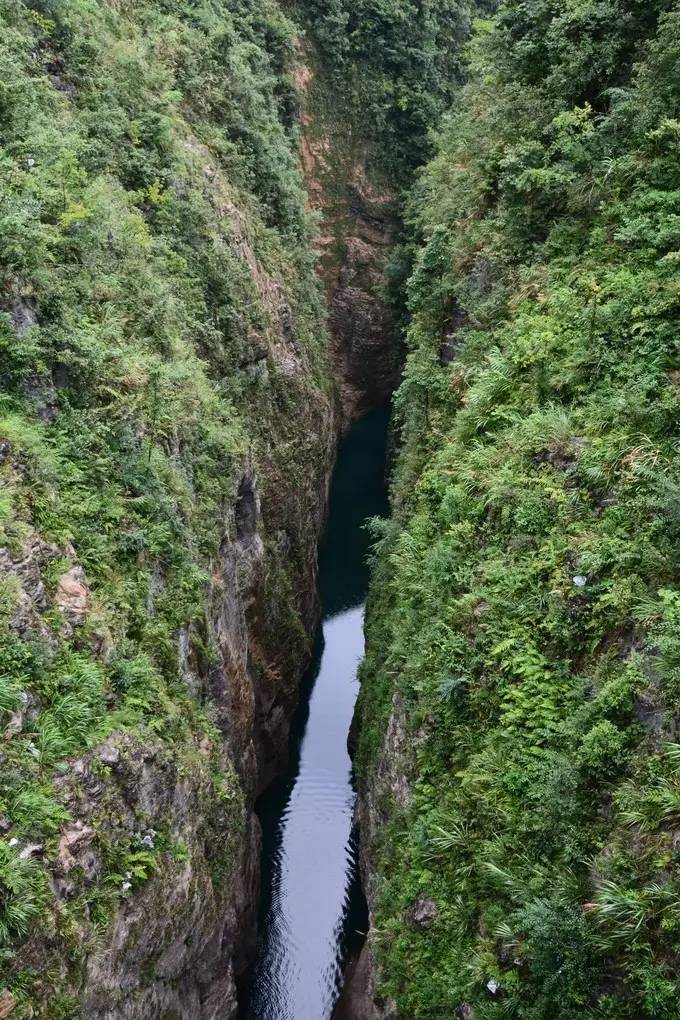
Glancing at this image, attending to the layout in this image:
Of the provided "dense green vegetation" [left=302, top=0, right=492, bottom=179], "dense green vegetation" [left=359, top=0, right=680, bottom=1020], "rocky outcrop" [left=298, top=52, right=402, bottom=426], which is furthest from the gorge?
"dense green vegetation" [left=302, top=0, right=492, bottom=179]

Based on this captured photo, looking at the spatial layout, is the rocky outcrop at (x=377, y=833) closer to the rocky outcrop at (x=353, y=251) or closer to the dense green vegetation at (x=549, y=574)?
the dense green vegetation at (x=549, y=574)

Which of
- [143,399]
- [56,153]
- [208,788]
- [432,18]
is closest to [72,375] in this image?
[143,399]

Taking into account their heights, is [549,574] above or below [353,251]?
below

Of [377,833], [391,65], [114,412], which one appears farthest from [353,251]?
[377,833]

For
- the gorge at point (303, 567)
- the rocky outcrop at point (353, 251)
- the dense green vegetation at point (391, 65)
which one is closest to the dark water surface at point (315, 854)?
the gorge at point (303, 567)

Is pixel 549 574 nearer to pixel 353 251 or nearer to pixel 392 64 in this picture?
pixel 353 251

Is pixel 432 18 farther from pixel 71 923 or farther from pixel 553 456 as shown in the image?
pixel 71 923

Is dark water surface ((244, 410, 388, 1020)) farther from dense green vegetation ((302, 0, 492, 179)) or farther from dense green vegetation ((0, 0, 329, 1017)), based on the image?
dense green vegetation ((302, 0, 492, 179))
